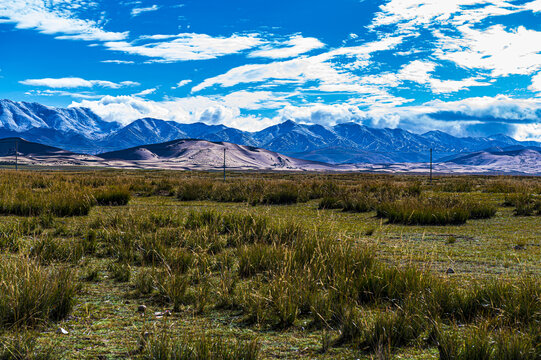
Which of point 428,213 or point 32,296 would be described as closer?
point 32,296

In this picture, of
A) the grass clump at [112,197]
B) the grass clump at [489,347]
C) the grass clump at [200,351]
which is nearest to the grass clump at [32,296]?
the grass clump at [200,351]

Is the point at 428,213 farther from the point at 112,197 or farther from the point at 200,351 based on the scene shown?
the point at 112,197

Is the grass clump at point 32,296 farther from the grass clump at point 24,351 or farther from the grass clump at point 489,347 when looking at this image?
the grass clump at point 489,347

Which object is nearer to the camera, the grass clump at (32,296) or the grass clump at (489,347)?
the grass clump at (489,347)

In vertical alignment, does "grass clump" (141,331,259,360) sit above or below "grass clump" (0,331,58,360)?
above

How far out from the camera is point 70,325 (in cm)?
505

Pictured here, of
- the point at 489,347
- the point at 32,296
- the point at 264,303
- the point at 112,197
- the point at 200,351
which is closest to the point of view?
the point at 200,351

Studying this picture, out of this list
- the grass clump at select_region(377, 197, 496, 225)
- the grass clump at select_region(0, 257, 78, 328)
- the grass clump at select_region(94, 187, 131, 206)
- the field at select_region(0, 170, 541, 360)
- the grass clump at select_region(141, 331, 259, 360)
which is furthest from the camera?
the grass clump at select_region(94, 187, 131, 206)

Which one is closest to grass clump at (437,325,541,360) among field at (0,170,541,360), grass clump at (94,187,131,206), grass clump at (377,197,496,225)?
field at (0,170,541,360)

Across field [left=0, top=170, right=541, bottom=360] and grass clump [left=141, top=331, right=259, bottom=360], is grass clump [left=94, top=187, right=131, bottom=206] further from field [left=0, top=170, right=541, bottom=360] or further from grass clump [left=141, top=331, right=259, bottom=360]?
grass clump [left=141, top=331, right=259, bottom=360]

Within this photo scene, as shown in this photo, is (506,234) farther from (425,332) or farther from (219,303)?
(219,303)

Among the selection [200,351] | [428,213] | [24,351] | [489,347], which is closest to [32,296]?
[24,351]

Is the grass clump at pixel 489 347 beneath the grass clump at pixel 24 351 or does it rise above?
above

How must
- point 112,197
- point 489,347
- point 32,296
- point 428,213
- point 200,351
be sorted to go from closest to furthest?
point 200,351, point 489,347, point 32,296, point 428,213, point 112,197
